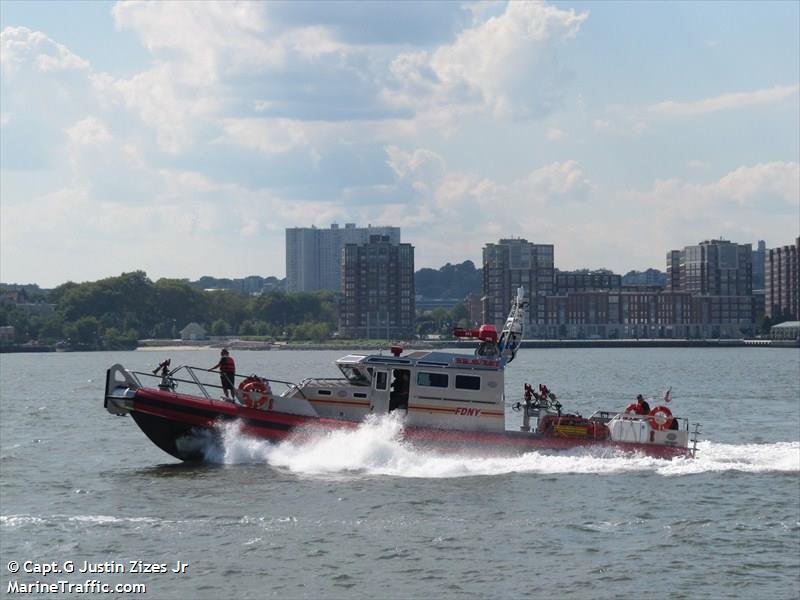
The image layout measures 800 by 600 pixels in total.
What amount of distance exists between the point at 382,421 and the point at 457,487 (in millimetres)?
3832

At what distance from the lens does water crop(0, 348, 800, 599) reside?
24203 millimetres

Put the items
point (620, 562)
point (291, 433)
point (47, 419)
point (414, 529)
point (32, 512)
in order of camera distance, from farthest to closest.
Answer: point (47, 419) < point (291, 433) < point (32, 512) < point (414, 529) < point (620, 562)

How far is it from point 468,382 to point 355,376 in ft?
10.7

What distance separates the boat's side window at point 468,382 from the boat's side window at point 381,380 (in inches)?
81.9

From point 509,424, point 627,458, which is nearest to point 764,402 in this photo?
point 509,424

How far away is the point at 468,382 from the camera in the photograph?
36.3 meters

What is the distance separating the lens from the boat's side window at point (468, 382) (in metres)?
36.3

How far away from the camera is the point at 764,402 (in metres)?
71.0

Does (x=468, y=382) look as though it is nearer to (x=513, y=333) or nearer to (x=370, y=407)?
(x=513, y=333)

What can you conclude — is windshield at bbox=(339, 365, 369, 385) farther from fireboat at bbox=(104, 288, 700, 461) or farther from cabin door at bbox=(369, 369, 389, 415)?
cabin door at bbox=(369, 369, 389, 415)

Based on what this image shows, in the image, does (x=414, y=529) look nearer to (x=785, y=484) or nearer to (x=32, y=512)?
(x=32, y=512)

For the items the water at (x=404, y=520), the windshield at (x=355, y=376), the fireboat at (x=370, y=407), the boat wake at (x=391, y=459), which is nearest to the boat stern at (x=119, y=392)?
the fireboat at (x=370, y=407)

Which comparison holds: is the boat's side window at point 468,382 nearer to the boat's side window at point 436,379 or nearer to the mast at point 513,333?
the boat's side window at point 436,379

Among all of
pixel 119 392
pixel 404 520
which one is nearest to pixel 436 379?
pixel 404 520
